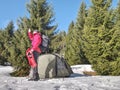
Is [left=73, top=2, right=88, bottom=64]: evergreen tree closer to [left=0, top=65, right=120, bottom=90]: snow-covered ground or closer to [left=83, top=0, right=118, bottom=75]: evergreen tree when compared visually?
[left=83, top=0, right=118, bottom=75]: evergreen tree

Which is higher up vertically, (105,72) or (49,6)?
(49,6)

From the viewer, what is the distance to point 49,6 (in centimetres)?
2236

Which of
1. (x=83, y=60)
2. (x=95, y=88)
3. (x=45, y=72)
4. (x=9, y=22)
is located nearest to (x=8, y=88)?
(x=95, y=88)

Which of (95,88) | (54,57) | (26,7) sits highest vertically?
(26,7)

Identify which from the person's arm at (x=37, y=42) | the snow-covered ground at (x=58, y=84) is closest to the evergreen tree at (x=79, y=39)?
the person's arm at (x=37, y=42)

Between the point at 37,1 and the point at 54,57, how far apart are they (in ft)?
33.3

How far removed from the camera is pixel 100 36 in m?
20.3

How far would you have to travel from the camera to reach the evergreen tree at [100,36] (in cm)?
1955

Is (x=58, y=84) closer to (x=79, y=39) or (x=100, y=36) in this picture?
(x=100, y=36)

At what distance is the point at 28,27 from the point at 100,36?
→ 511 cm

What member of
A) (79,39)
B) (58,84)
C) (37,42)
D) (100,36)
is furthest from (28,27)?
(79,39)

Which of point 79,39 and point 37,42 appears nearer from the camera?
point 37,42

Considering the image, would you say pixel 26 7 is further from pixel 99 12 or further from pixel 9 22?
pixel 9 22

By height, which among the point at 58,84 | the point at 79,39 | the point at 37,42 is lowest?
the point at 58,84
